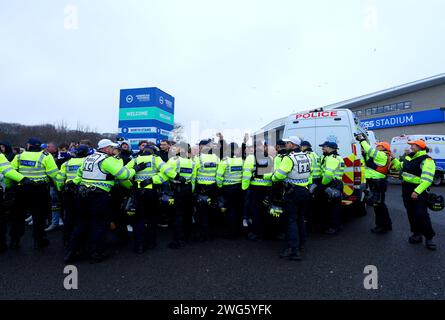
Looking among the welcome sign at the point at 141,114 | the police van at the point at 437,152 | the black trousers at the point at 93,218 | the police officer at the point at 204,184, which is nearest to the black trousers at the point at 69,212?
the black trousers at the point at 93,218

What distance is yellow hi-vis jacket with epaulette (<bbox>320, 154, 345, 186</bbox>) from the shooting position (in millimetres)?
5102

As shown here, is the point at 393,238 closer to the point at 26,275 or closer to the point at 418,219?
the point at 418,219

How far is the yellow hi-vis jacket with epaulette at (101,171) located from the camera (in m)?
3.92

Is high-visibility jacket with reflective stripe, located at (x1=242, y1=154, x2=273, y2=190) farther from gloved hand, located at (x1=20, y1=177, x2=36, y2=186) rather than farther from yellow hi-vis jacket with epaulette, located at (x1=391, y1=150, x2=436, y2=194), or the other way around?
gloved hand, located at (x1=20, y1=177, x2=36, y2=186)

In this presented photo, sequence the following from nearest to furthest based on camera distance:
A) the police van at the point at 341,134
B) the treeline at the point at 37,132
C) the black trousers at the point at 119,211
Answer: the black trousers at the point at 119,211 < the police van at the point at 341,134 < the treeline at the point at 37,132

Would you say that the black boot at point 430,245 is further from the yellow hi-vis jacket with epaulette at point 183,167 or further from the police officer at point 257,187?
the yellow hi-vis jacket with epaulette at point 183,167

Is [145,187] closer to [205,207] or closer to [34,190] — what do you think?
[205,207]

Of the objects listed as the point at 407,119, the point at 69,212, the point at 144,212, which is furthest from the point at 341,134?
the point at 407,119

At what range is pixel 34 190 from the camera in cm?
450

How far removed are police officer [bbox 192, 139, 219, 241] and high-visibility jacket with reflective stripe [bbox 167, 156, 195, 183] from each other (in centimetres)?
21

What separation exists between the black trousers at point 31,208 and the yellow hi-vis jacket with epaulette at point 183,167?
223 centimetres
